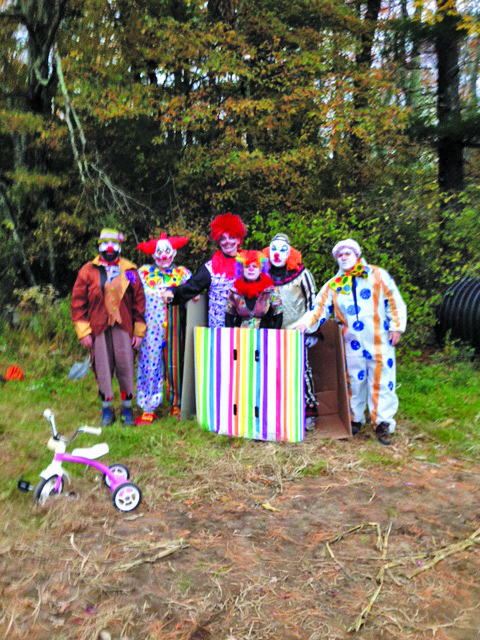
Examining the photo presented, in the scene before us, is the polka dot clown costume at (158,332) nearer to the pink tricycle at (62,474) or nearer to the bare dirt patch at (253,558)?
the bare dirt patch at (253,558)

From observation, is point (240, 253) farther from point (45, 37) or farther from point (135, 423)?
point (45, 37)

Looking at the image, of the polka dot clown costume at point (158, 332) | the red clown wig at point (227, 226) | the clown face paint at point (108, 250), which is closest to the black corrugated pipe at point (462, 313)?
the red clown wig at point (227, 226)

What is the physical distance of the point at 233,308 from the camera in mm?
5195

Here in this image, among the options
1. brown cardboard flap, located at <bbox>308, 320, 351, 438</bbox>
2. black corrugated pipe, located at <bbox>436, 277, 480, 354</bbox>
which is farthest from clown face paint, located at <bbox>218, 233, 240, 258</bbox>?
black corrugated pipe, located at <bbox>436, 277, 480, 354</bbox>

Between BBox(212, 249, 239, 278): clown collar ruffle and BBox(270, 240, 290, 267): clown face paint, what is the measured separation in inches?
16.1

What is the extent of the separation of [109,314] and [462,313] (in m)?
5.62

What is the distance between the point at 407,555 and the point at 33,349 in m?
7.14

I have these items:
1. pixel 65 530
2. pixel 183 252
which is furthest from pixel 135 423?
pixel 183 252

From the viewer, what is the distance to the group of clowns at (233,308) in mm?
5016

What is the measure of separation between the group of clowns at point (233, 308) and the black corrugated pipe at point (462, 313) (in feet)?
12.3

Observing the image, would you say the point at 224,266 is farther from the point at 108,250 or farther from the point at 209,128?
the point at 209,128

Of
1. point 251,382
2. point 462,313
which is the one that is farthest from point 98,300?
point 462,313

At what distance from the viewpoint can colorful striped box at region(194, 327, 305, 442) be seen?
4906 mm

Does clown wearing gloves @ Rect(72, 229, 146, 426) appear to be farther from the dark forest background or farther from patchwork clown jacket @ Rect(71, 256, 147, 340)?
the dark forest background
